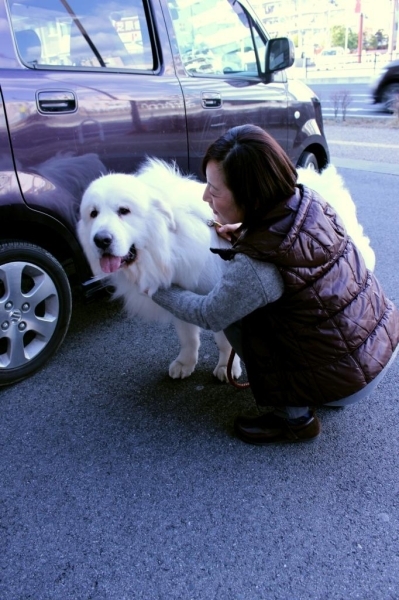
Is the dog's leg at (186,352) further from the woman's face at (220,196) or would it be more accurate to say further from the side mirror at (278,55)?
the side mirror at (278,55)

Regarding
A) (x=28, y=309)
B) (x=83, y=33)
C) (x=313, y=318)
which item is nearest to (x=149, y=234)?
(x=313, y=318)

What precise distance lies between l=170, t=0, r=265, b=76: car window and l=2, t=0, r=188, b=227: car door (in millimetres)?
290

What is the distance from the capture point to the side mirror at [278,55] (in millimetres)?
3715

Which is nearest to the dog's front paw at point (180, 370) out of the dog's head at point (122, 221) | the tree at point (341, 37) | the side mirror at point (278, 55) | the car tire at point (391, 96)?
the dog's head at point (122, 221)

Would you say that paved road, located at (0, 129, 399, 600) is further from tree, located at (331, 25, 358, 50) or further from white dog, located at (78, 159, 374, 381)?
tree, located at (331, 25, 358, 50)

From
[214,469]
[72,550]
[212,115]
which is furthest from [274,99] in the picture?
[72,550]

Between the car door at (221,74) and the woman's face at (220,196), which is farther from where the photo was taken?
the car door at (221,74)

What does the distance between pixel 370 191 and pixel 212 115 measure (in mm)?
3538

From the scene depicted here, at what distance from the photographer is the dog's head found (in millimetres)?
2016

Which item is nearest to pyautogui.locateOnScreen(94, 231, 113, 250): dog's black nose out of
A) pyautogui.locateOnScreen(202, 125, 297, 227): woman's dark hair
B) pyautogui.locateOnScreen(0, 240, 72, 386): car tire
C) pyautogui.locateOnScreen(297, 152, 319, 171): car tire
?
pyautogui.locateOnScreen(202, 125, 297, 227): woman's dark hair

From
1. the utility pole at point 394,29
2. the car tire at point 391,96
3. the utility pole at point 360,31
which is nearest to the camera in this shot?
the car tire at point 391,96

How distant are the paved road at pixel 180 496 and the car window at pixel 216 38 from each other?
2.21 metres

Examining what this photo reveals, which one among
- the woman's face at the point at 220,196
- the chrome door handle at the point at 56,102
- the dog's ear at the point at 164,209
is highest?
the chrome door handle at the point at 56,102

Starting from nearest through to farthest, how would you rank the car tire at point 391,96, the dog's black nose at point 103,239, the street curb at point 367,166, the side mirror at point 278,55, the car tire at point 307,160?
the dog's black nose at point 103,239 < the side mirror at point 278,55 < the car tire at point 307,160 < the street curb at point 367,166 < the car tire at point 391,96
